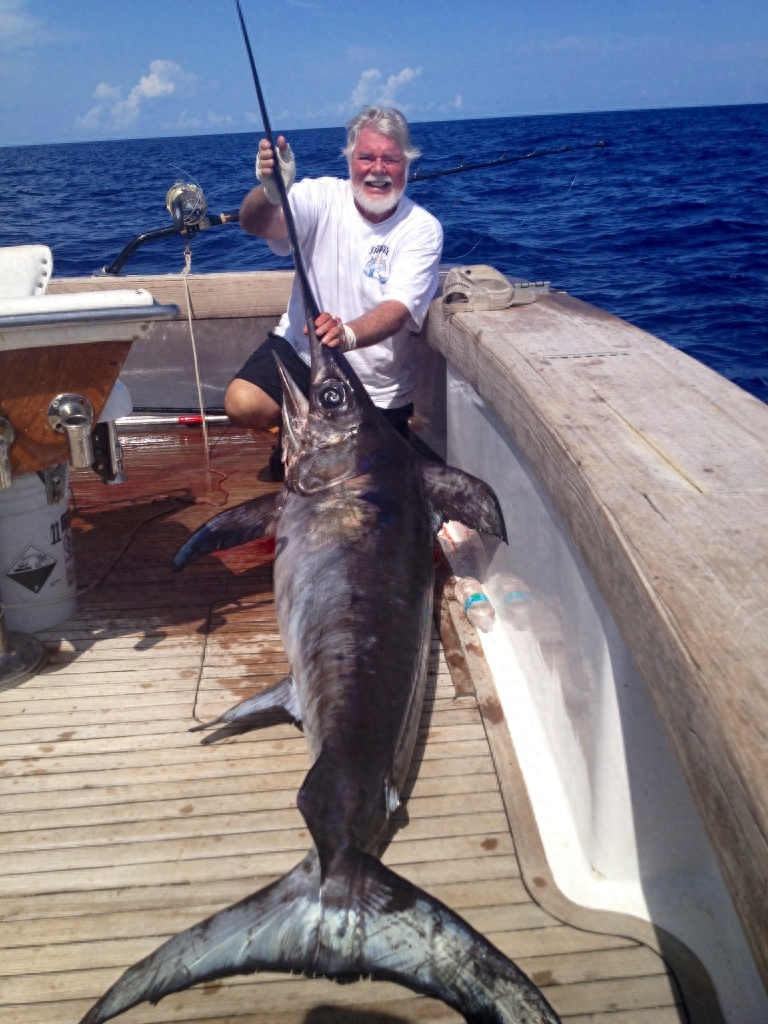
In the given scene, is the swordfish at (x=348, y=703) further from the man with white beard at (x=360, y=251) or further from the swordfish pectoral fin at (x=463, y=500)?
the man with white beard at (x=360, y=251)

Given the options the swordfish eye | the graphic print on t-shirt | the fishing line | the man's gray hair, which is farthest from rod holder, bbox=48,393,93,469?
the fishing line

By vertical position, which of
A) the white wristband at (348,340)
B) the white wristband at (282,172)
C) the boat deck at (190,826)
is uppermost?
the white wristband at (282,172)

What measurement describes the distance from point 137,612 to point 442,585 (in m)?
1.10

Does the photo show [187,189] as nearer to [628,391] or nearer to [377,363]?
[377,363]

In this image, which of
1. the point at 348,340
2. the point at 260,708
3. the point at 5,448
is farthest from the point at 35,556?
the point at 348,340

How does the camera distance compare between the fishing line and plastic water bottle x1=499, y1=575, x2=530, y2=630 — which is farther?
the fishing line

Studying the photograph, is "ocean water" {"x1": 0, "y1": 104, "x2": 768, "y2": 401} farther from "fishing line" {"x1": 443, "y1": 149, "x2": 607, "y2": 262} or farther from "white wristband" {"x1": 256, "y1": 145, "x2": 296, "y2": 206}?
"white wristband" {"x1": 256, "y1": 145, "x2": 296, "y2": 206}

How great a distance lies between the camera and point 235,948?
1.42 m

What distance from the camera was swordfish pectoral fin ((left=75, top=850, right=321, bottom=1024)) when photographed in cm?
137

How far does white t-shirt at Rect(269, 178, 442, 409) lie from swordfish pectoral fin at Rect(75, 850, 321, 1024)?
2.65 meters

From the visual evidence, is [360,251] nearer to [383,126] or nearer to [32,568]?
[383,126]

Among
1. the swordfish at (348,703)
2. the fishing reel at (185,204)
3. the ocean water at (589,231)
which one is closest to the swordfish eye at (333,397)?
the swordfish at (348,703)

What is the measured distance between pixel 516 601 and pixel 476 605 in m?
0.30

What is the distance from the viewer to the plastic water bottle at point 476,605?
2850mm
